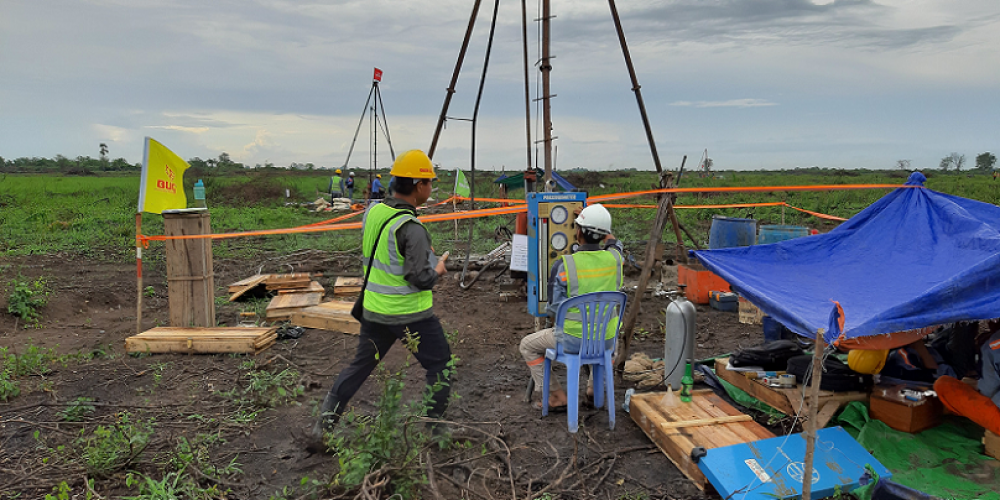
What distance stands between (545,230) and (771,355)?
244 cm

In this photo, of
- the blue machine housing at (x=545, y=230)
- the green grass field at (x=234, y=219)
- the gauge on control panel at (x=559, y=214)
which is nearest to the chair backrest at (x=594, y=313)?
the blue machine housing at (x=545, y=230)

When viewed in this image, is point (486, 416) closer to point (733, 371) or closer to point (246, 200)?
point (733, 371)

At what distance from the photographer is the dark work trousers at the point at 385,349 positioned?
3.87 m

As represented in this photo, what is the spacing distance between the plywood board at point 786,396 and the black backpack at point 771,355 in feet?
0.54

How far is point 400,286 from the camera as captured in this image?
3762 mm

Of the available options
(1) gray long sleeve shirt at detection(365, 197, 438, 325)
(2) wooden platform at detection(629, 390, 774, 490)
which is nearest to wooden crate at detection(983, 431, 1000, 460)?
(2) wooden platform at detection(629, 390, 774, 490)

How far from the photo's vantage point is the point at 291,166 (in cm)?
8100

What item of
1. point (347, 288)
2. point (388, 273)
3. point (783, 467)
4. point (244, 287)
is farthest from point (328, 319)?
point (783, 467)

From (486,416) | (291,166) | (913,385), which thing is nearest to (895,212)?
(913,385)

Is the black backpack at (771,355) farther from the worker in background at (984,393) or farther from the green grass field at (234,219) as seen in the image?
the green grass field at (234,219)

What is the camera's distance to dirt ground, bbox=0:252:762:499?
3662 millimetres

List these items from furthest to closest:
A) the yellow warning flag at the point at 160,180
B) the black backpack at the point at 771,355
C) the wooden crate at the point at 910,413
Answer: the yellow warning flag at the point at 160,180 < the black backpack at the point at 771,355 < the wooden crate at the point at 910,413

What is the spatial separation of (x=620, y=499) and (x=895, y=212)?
12.2ft

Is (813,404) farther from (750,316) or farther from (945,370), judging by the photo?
(750,316)
